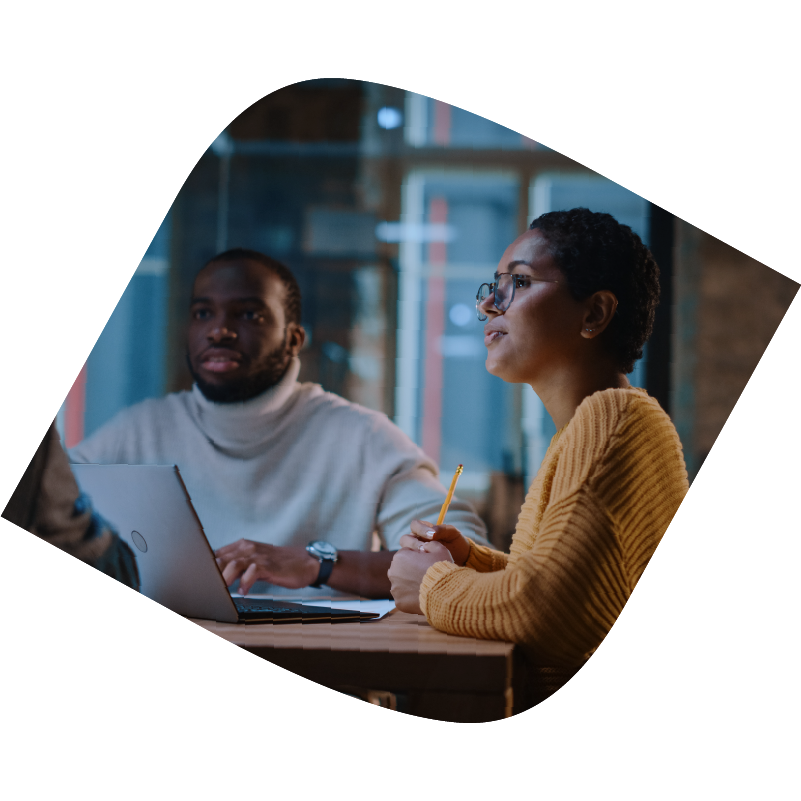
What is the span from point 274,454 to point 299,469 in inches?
2.3

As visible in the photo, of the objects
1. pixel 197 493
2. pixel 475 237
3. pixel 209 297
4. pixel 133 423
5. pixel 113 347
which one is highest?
pixel 475 237

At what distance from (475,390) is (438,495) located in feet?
0.67

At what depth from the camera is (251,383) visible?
158 cm

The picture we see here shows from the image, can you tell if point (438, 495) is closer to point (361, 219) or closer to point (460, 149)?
point (361, 219)

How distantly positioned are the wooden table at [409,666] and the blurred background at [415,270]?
0.80 feet

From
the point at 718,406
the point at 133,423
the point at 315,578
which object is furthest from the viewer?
the point at 133,423

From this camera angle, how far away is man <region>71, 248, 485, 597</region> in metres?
1.51

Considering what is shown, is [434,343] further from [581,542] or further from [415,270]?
[581,542]

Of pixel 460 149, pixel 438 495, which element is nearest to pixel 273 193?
pixel 460 149

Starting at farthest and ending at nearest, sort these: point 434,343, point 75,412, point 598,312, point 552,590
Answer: point 75,412 < point 434,343 < point 598,312 < point 552,590

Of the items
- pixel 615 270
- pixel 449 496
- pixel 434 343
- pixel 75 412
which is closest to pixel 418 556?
pixel 449 496

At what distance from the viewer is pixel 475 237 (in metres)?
1.48

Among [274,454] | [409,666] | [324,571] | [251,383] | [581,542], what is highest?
[251,383]

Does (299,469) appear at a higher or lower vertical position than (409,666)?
higher
